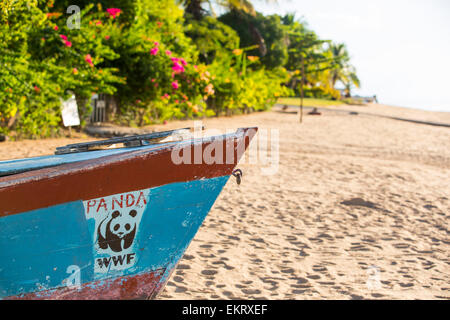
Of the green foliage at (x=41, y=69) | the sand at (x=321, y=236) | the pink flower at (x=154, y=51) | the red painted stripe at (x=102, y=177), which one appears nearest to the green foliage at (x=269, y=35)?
the pink flower at (x=154, y=51)

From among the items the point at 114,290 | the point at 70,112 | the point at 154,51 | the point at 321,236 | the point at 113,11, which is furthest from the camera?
the point at 154,51

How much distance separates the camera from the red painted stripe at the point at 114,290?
278 centimetres

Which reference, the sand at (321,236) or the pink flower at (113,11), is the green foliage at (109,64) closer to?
the pink flower at (113,11)

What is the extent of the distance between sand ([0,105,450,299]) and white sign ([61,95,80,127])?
Result: 2.66ft

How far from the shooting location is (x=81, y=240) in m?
2.74

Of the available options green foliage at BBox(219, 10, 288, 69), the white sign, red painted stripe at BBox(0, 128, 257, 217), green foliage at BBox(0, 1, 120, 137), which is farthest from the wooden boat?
green foliage at BBox(219, 10, 288, 69)

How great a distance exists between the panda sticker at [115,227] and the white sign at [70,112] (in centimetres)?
775

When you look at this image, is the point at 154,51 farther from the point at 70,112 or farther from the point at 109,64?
the point at 70,112

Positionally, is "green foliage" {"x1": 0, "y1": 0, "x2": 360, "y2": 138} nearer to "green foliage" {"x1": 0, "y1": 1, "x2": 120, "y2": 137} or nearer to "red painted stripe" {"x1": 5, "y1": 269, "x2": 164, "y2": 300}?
"green foliage" {"x1": 0, "y1": 1, "x2": 120, "y2": 137}

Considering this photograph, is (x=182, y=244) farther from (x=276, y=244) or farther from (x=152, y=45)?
(x=152, y=45)

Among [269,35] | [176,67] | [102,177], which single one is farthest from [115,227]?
[269,35]

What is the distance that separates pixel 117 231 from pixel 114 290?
1.32 ft

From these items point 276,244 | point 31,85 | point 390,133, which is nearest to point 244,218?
point 276,244

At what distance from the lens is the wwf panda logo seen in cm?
280
